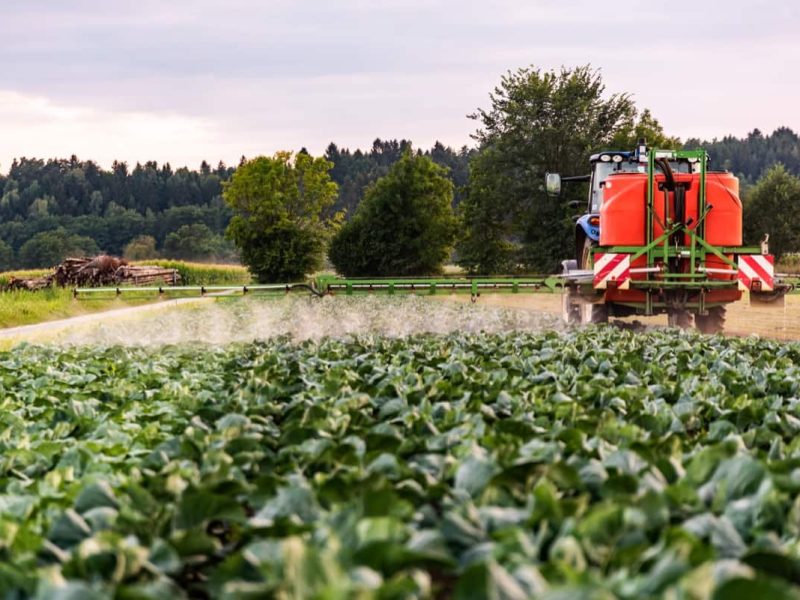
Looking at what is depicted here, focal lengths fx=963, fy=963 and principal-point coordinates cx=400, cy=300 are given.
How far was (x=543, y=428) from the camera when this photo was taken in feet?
15.1

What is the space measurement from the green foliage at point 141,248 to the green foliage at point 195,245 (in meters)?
2.16

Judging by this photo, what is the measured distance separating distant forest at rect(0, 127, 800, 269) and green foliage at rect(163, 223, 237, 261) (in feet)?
0.38

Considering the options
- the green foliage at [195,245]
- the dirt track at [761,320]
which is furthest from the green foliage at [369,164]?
the dirt track at [761,320]

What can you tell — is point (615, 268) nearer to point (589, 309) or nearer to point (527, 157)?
point (589, 309)

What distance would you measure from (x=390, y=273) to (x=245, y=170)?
513 inches

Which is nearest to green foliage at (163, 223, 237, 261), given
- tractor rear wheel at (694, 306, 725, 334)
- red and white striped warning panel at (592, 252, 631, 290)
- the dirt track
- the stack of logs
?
the stack of logs

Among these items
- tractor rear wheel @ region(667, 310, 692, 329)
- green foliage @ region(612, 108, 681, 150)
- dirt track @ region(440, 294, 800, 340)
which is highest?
green foliage @ region(612, 108, 681, 150)

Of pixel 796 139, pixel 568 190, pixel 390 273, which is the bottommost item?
pixel 390 273

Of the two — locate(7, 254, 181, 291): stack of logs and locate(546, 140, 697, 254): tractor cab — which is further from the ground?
locate(546, 140, 697, 254): tractor cab

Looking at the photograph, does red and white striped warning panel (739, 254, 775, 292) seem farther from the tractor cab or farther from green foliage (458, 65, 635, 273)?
green foliage (458, 65, 635, 273)

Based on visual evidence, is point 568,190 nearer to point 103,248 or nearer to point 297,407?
point 297,407

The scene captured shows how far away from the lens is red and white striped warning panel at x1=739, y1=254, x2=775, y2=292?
16.1m

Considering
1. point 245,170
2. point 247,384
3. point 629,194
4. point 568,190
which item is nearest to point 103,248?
point 245,170

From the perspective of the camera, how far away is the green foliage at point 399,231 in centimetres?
5738
